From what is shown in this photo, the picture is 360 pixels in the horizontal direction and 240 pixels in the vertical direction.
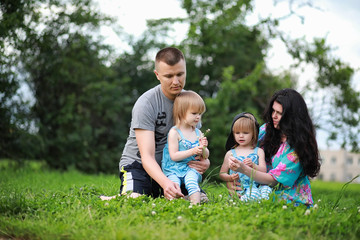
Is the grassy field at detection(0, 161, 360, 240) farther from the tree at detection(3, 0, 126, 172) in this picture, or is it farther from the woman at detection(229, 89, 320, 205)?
the tree at detection(3, 0, 126, 172)

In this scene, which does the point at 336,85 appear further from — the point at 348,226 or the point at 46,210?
the point at 46,210

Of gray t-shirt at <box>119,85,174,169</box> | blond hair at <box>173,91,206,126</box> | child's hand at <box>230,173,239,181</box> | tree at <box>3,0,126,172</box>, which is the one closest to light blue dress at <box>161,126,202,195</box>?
blond hair at <box>173,91,206,126</box>

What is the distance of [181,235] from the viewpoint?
2760 mm

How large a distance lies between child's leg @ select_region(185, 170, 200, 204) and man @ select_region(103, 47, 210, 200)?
147 mm

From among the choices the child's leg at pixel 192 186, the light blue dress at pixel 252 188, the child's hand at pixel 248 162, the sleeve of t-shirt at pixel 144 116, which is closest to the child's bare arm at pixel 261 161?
the light blue dress at pixel 252 188

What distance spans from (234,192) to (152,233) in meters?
1.46

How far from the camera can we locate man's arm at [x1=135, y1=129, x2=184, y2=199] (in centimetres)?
390

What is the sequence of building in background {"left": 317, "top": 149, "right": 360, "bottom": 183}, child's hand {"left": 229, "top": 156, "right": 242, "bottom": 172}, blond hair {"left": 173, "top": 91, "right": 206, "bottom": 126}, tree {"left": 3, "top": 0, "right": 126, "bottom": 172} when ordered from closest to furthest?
child's hand {"left": 229, "top": 156, "right": 242, "bottom": 172} → blond hair {"left": 173, "top": 91, "right": 206, "bottom": 126} → tree {"left": 3, "top": 0, "right": 126, "bottom": 172} → building in background {"left": 317, "top": 149, "right": 360, "bottom": 183}

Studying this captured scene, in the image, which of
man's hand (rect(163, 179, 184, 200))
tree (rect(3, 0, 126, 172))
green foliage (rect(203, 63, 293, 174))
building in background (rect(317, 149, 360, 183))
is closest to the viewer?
man's hand (rect(163, 179, 184, 200))

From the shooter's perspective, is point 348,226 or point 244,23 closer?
point 348,226

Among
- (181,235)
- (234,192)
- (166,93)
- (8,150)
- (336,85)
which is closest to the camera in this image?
(181,235)

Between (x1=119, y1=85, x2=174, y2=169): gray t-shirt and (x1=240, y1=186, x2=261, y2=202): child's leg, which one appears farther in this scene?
(x1=119, y1=85, x2=174, y2=169): gray t-shirt

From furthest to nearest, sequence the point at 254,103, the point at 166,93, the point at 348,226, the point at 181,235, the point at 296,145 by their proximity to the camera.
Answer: the point at 254,103
the point at 166,93
the point at 296,145
the point at 348,226
the point at 181,235

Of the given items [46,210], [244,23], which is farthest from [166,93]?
[244,23]
